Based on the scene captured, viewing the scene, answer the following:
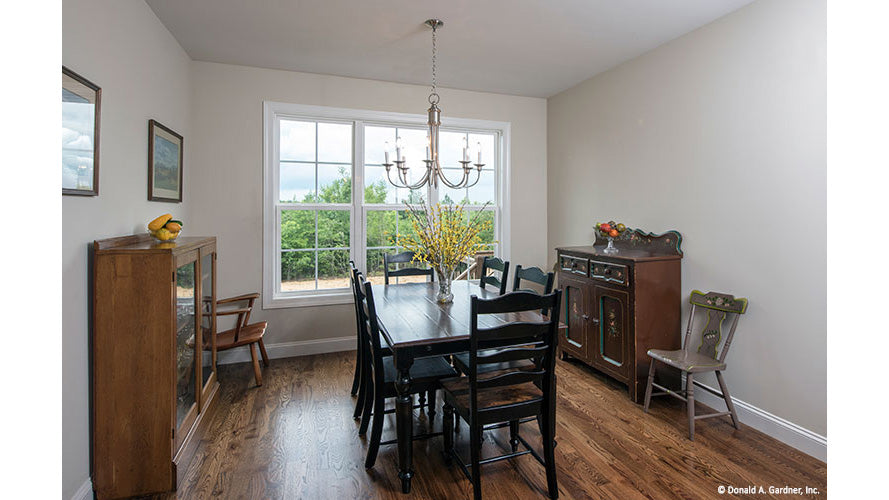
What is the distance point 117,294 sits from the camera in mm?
1898

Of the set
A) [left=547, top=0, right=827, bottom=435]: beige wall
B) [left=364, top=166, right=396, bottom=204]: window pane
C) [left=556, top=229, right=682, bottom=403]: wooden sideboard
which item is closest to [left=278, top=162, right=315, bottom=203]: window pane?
[left=364, top=166, right=396, bottom=204]: window pane

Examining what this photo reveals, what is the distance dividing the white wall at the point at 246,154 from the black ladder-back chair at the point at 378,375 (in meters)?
1.73

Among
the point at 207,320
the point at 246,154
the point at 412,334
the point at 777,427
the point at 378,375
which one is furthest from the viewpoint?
the point at 246,154

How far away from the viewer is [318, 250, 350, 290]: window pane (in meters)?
4.16

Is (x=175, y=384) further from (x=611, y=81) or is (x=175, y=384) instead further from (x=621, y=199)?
(x=611, y=81)

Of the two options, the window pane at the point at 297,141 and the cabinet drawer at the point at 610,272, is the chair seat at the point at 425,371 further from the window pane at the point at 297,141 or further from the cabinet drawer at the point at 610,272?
the window pane at the point at 297,141

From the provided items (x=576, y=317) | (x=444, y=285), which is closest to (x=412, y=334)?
(x=444, y=285)

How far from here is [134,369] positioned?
1929 millimetres

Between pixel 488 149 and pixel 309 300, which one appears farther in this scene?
pixel 488 149

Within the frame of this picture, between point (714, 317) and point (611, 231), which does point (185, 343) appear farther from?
point (714, 317)

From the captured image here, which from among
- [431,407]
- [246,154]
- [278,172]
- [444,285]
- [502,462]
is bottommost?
[502,462]

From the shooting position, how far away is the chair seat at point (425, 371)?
2240mm

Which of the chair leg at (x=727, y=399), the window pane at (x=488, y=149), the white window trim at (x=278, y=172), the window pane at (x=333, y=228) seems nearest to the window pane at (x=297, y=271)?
the white window trim at (x=278, y=172)

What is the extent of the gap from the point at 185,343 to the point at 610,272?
288cm
